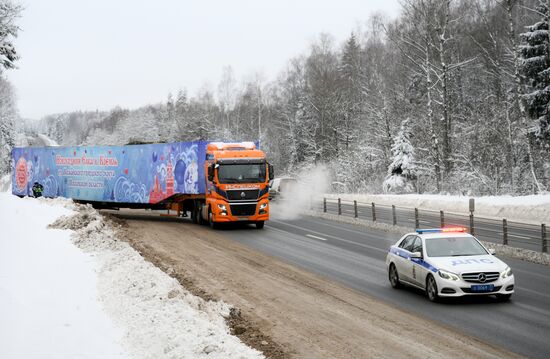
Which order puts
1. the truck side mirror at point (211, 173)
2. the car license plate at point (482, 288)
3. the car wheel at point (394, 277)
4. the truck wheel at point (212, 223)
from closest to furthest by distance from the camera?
1. the car license plate at point (482, 288)
2. the car wheel at point (394, 277)
3. the truck side mirror at point (211, 173)
4. the truck wheel at point (212, 223)

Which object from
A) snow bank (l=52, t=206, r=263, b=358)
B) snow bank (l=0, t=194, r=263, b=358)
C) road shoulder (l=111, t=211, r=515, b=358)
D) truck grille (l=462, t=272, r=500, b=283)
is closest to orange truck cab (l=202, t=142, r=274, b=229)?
road shoulder (l=111, t=211, r=515, b=358)

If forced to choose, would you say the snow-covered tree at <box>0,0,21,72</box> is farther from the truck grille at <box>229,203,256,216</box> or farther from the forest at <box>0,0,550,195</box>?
the truck grille at <box>229,203,256,216</box>

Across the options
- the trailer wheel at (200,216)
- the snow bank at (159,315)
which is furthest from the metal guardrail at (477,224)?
the snow bank at (159,315)

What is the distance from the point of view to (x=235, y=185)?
2759 centimetres

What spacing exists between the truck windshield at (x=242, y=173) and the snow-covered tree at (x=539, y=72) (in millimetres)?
16563

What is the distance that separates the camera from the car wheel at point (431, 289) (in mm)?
13291

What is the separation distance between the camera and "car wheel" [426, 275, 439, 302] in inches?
523

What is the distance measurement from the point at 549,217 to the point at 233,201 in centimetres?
1535

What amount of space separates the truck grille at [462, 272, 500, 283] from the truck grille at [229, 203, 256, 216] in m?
15.9

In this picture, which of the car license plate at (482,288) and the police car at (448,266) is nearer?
the car license plate at (482,288)

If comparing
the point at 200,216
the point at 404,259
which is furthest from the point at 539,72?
the point at 404,259

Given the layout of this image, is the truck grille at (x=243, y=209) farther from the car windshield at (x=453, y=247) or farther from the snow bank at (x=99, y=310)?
the car windshield at (x=453, y=247)

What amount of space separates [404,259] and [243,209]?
542 inches

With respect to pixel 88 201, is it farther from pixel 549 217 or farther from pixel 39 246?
pixel 549 217
